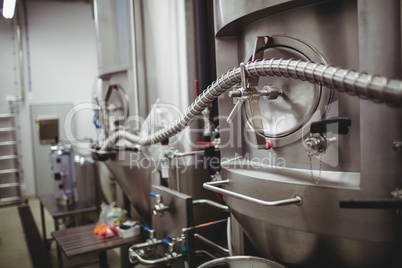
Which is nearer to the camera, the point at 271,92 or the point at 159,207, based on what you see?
the point at 271,92

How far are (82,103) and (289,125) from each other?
5388mm

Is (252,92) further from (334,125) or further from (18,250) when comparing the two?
(18,250)

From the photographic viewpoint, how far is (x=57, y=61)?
18.6 feet

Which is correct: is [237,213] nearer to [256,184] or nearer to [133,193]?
[256,184]

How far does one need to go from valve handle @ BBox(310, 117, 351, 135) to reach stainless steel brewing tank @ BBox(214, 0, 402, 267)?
0.04 m

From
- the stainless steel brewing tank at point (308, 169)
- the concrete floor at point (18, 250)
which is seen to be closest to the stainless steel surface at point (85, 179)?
the concrete floor at point (18, 250)

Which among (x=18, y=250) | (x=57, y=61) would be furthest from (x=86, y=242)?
(x=57, y=61)

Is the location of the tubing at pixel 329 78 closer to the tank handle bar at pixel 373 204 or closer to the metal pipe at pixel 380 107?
the metal pipe at pixel 380 107

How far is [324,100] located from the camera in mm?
989

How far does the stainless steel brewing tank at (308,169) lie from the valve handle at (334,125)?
4 cm

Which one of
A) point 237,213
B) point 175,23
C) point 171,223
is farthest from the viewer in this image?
point 175,23

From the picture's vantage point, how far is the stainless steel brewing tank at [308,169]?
0.90 metres

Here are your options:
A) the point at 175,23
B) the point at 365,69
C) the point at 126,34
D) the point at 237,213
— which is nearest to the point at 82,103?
the point at 126,34

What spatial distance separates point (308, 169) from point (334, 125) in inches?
7.1
